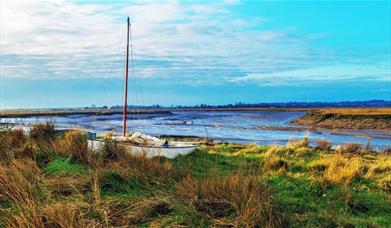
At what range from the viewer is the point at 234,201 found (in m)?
5.62

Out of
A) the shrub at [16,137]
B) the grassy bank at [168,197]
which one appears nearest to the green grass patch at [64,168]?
the grassy bank at [168,197]

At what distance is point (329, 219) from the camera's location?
5969mm

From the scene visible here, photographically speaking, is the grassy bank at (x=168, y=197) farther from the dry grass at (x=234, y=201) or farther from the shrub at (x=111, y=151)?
the shrub at (x=111, y=151)

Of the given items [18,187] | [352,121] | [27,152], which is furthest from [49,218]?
[352,121]

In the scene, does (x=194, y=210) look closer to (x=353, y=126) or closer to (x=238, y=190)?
(x=238, y=190)

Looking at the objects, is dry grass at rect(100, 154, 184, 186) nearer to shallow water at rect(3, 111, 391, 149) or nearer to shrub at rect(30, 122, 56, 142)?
A: shallow water at rect(3, 111, 391, 149)

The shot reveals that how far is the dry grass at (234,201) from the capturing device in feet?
17.3

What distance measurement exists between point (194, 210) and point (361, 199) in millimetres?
3982

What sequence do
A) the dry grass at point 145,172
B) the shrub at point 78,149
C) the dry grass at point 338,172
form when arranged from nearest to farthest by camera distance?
the dry grass at point 145,172
the dry grass at point 338,172
the shrub at point 78,149

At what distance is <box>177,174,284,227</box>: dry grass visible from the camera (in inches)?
207

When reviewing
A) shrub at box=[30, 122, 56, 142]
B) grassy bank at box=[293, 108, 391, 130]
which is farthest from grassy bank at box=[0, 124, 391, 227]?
grassy bank at box=[293, 108, 391, 130]

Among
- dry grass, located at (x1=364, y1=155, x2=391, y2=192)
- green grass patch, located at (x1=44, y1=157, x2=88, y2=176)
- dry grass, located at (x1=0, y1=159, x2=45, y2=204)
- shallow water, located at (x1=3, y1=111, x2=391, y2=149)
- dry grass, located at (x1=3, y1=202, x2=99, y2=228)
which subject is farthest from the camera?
shallow water, located at (x1=3, y1=111, x2=391, y2=149)

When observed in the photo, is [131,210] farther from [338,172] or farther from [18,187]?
[338,172]

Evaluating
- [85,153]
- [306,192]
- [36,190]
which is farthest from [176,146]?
[36,190]
